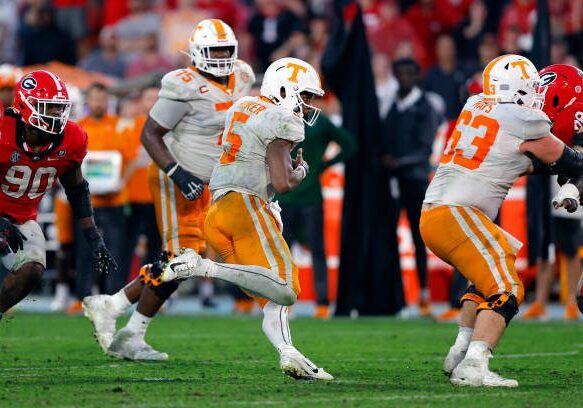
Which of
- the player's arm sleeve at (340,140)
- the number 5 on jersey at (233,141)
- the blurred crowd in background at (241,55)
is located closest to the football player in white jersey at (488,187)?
the number 5 on jersey at (233,141)

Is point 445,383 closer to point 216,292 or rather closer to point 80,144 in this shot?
point 80,144

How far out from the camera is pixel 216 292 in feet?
52.8

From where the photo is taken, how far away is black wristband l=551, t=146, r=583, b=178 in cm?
661

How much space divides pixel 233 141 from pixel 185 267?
83cm

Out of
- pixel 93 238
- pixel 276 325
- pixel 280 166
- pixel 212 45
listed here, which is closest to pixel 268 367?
pixel 276 325

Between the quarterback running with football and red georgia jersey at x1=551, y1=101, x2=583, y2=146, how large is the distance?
264cm

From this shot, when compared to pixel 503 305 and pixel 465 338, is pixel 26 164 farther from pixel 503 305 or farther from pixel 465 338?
pixel 503 305

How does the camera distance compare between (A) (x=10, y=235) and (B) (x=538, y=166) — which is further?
(A) (x=10, y=235)

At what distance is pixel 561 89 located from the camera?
7316 millimetres

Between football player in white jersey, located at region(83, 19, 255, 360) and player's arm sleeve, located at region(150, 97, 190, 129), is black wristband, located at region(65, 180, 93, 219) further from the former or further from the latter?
player's arm sleeve, located at region(150, 97, 190, 129)

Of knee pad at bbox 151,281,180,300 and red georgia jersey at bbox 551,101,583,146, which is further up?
red georgia jersey at bbox 551,101,583,146

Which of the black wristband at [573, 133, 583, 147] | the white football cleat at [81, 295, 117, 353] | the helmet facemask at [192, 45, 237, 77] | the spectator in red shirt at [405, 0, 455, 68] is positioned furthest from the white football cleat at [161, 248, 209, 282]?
the spectator in red shirt at [405, 0, 455, 68]

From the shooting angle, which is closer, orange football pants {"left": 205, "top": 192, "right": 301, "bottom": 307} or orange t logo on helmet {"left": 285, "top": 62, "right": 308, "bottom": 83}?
orange football pants {"left": 205, "top": 192, "right": 301, "bottom": 307}

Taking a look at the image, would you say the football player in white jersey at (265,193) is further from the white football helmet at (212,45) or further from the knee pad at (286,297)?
the white football helmet at (212,45)
